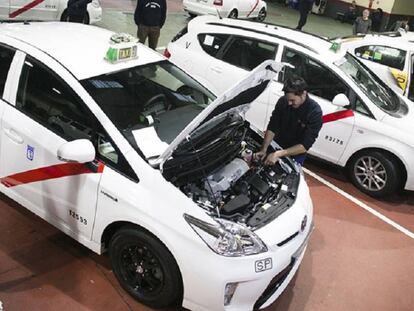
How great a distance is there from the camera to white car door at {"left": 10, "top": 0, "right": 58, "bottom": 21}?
8727mm

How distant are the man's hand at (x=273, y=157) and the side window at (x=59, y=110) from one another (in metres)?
1.38

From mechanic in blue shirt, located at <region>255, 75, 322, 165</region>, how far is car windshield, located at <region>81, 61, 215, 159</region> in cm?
70

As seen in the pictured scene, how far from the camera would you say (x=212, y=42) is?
6.44 metres

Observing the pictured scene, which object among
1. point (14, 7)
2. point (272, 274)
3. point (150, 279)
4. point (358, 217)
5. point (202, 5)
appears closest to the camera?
point (272, 274)

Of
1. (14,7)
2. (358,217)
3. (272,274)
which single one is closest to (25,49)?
(272,274)

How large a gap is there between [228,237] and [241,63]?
3657mm

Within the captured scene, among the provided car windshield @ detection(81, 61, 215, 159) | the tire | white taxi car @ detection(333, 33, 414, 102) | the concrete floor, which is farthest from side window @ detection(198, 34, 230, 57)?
the tire

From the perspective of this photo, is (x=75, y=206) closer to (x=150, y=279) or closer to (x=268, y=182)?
(x=150, y=279)

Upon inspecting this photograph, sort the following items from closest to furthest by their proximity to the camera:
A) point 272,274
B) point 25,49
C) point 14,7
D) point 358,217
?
1. point 272,274
2. point 25,49
3. point 358,217
4. point 14,7

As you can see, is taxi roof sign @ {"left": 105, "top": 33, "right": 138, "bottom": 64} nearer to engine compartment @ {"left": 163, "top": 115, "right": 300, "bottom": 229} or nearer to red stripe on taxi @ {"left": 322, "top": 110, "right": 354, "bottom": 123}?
engine compartment @ {"left": 163, "top": 115, "right": 300, "bottom": 229}

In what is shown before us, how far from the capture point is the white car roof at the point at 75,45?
363 cm

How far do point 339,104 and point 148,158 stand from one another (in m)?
3.02

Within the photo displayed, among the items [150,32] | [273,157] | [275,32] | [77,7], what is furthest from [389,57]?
[77,7]

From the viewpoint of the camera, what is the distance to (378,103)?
568cm
